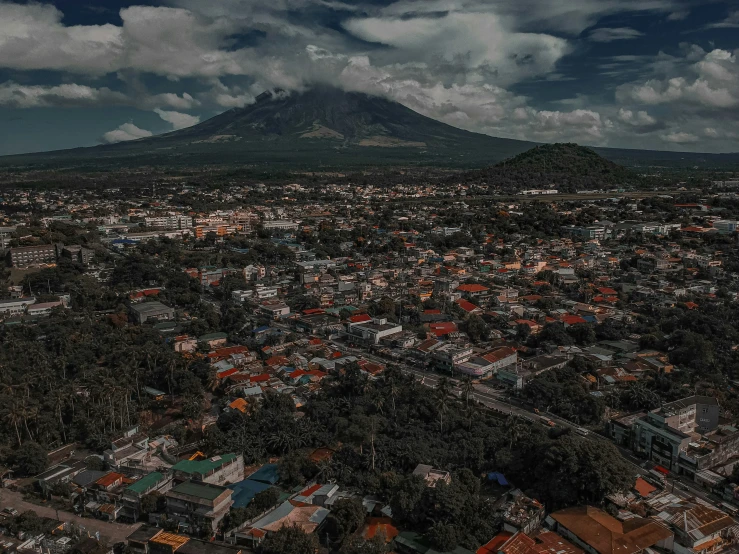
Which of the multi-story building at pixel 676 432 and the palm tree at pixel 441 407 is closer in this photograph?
the multi-story building at pixel 676 432

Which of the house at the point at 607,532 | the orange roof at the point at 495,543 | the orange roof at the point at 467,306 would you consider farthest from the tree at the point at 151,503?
the orange roof at the point at 467,306

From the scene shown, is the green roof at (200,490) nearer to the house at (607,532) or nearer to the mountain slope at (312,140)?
the house at (607,532)

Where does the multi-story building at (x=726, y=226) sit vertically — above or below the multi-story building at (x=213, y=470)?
above

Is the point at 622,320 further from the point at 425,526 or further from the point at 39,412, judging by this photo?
the point at 39,412

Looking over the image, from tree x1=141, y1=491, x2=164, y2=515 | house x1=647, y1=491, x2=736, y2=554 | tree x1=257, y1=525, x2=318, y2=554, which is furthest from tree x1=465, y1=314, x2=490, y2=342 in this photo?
tree x1=141, y1=491, x2=164, y2=515

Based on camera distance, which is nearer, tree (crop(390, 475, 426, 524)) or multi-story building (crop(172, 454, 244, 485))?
tree (crop(390, 475, 426, 524))

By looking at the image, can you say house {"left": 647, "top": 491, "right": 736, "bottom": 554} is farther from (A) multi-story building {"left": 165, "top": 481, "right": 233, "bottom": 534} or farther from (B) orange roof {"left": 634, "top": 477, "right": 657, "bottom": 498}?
(A) multi-story building {"left": 165, "top": 481, "right": 233, "bottom": 534}
